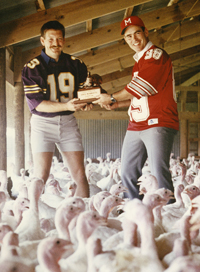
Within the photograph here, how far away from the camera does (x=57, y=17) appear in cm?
416

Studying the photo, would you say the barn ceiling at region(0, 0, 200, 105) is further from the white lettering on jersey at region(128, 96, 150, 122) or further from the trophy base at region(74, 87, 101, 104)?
the white lettering on jersey at region(128, 96, 150, 122)

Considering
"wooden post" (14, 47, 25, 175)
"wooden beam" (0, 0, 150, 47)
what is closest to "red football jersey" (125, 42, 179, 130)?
"wooden beam" (0, 0, 150, 47)

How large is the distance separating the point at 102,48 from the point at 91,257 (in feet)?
19.6

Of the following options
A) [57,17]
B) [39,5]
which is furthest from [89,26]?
[39,5]

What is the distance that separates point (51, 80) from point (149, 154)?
111cm

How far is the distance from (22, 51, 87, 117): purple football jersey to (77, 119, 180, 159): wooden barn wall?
401 inches

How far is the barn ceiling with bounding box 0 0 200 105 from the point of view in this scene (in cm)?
408

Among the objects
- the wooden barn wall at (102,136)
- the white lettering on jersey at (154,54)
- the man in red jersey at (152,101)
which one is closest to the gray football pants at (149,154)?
the man in red jersey at (152,101)

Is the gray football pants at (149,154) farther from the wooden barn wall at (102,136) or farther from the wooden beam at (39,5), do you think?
the wooden barn wall at (102,136)

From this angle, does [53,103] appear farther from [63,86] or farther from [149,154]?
[149,154]

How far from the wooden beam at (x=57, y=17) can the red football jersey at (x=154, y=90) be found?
1.74 meters

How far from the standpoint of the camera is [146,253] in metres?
1.35

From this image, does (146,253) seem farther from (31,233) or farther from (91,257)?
(31,233)

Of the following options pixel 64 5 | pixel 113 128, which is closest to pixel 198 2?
pixel 64 5
